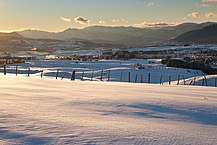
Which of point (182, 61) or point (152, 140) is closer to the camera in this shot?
point (152, 140)

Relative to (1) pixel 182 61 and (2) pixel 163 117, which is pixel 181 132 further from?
(1) pixel 182 61

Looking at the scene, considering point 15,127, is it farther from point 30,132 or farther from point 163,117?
point 163,117

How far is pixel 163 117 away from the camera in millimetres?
6219

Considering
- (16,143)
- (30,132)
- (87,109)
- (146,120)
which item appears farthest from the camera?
(87,109)

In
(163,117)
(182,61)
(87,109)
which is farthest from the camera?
(182,61)

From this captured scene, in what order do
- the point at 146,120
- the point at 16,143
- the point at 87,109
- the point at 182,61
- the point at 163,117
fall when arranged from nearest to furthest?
the point at 16,143
the point at 146,120
the point at 163,117
the point at 87,109
the point at 182,61

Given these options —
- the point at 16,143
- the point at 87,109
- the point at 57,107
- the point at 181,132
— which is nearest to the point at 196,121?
the point at 181,132

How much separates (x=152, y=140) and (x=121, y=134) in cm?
52

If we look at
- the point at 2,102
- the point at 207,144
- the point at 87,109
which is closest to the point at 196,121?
the point at 207,144

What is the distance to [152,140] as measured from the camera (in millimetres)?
4312

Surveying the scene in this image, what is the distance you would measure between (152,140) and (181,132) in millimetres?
715

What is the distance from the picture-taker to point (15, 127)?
15.8 feet

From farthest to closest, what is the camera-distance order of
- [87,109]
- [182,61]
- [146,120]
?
[182,61]
[87,109]
[146,120]

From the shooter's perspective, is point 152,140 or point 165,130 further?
point 165,130
